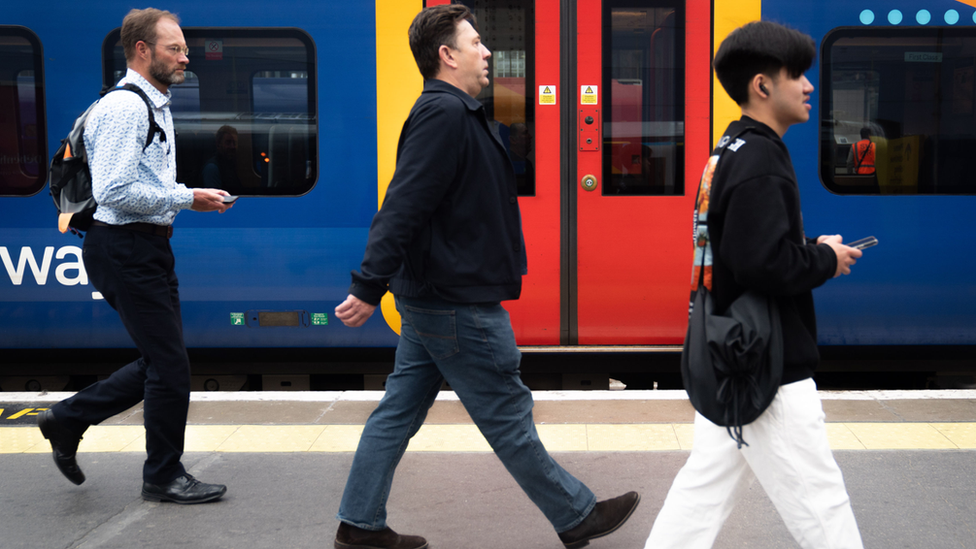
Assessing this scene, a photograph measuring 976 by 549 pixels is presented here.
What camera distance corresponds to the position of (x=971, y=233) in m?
5.11

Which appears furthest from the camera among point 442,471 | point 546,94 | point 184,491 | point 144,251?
point 546,94

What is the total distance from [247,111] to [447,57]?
2.90 meters

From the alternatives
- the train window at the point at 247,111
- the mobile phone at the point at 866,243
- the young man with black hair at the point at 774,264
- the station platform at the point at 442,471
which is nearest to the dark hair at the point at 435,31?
the young man with black hair at the point at 774,264

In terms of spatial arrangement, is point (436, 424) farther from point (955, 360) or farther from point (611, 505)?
point (955, 360)

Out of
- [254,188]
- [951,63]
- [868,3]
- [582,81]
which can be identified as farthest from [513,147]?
[951,63]

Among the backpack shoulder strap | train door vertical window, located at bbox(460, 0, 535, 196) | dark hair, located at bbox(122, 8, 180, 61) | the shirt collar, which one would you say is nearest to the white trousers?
the backpack shoulder strap

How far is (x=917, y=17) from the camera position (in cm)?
508

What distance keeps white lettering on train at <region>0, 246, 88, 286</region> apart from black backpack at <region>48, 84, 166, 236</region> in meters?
2.14

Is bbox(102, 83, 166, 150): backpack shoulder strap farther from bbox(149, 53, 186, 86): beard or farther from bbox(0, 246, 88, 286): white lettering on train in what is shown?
bbox(0, 246, 88, 286): white lettering on train

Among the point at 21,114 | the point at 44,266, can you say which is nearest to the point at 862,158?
the point at 44,266

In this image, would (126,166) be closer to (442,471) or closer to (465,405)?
(465,405)

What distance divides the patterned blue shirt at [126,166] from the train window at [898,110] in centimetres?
381

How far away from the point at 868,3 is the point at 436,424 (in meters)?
3.61

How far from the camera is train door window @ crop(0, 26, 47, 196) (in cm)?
510
